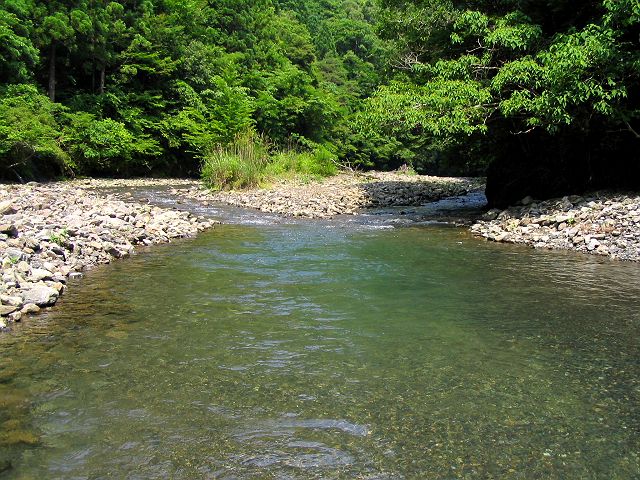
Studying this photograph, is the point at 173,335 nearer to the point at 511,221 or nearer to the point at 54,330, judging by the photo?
the point at 54,330

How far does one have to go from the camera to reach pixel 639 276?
7051 millimetres

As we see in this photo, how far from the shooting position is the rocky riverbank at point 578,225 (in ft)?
28.9

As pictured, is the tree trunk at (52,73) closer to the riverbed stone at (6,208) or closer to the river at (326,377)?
the riverbed stone at (6,208)

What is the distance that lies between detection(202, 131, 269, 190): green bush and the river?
440 inches

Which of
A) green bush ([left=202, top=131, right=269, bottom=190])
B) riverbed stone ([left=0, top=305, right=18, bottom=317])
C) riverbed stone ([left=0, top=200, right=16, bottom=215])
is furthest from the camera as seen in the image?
green bush ([left=202, top=131, right=269, bottom=190])

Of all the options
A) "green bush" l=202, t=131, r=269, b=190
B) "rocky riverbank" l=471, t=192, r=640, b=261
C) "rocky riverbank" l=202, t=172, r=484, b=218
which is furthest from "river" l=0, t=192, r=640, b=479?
"green bush" l=202, t=131, r=269, b=190

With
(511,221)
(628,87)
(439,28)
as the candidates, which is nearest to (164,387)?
(511,221)

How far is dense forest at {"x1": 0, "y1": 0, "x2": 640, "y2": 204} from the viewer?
35.5ft

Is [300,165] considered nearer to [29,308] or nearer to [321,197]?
[321,197]

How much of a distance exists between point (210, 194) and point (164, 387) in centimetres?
1438

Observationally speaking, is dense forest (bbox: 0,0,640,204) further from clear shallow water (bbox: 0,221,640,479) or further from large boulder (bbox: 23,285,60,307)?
large boulder (bbox: 23,285,60,307)

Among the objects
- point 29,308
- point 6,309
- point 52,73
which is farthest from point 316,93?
point 6,309

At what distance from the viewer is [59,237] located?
7453mm

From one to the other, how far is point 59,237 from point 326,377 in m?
5.30
